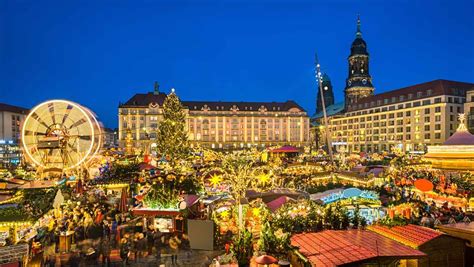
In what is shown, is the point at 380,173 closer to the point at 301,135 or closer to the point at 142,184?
the point at 142,184

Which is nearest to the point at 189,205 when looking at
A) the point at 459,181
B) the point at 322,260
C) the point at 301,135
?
the point at 322,260

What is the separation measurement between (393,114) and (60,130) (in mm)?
80142

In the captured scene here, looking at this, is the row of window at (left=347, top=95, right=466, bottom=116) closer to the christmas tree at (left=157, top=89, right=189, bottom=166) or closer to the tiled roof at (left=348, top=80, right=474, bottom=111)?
the tiled roof at (left=348, top=80, right=474, bottom=111)

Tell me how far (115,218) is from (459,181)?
19419 mm

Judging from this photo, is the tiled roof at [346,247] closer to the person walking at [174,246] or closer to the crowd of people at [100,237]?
the person walking at [174,246]

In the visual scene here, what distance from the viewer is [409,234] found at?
30.7 ft

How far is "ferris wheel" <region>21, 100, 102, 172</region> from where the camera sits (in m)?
22.0

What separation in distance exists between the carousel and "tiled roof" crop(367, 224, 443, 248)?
14.9m

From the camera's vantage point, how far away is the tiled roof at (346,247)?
25.3 feet

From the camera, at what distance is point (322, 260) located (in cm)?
775

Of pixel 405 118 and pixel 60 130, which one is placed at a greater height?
pixel 405 118

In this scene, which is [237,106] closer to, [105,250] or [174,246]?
[174,246]

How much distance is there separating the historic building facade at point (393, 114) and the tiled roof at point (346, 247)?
49.4 metres

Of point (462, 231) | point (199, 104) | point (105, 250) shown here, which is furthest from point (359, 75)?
point (105, 250)
